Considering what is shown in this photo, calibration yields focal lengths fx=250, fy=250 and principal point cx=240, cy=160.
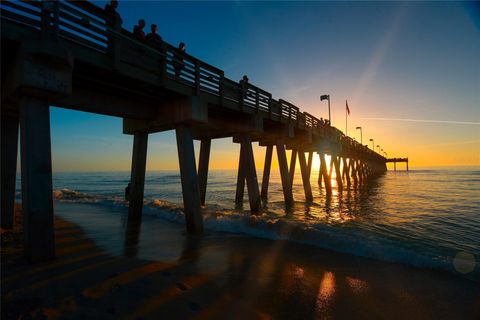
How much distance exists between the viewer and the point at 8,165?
8.15m

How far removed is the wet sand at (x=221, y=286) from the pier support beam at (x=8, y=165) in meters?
2.61

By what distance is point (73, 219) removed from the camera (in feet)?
37.4

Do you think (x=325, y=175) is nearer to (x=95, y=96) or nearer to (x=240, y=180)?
(x=240, y=180)

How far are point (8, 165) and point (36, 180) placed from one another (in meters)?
4.71

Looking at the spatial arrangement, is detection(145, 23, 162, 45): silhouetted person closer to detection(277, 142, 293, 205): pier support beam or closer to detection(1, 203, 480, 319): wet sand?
detection(1, 203, 480, 319): wet sand

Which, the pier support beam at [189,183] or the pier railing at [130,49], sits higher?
the pier railing at [130,49]

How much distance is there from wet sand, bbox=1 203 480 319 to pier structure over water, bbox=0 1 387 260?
132cm

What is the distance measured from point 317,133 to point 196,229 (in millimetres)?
15106

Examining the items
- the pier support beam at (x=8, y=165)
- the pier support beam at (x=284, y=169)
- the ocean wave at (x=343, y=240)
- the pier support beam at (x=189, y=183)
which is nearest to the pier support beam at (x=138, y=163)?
the ocean wave at (x=343, y=240)

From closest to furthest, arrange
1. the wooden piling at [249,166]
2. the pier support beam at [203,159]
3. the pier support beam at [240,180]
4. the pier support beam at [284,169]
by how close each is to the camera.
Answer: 1. the wooden piling at [249,166]
2. the pier support beam at [203,159]
3. the pier support beam at [284,169]
4. the pier support beam at [240,180]

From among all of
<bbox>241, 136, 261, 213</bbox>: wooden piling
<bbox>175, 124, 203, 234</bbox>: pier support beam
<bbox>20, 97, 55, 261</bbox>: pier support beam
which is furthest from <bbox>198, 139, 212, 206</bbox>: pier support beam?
<bbox>20, 97, 55, 261</bbox>: pier support beam

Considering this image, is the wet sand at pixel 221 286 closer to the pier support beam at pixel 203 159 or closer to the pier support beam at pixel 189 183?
the pier support beam at pixel 189 183

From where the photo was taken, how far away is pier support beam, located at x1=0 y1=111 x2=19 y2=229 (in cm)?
811

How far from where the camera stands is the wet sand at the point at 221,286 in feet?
12.1
